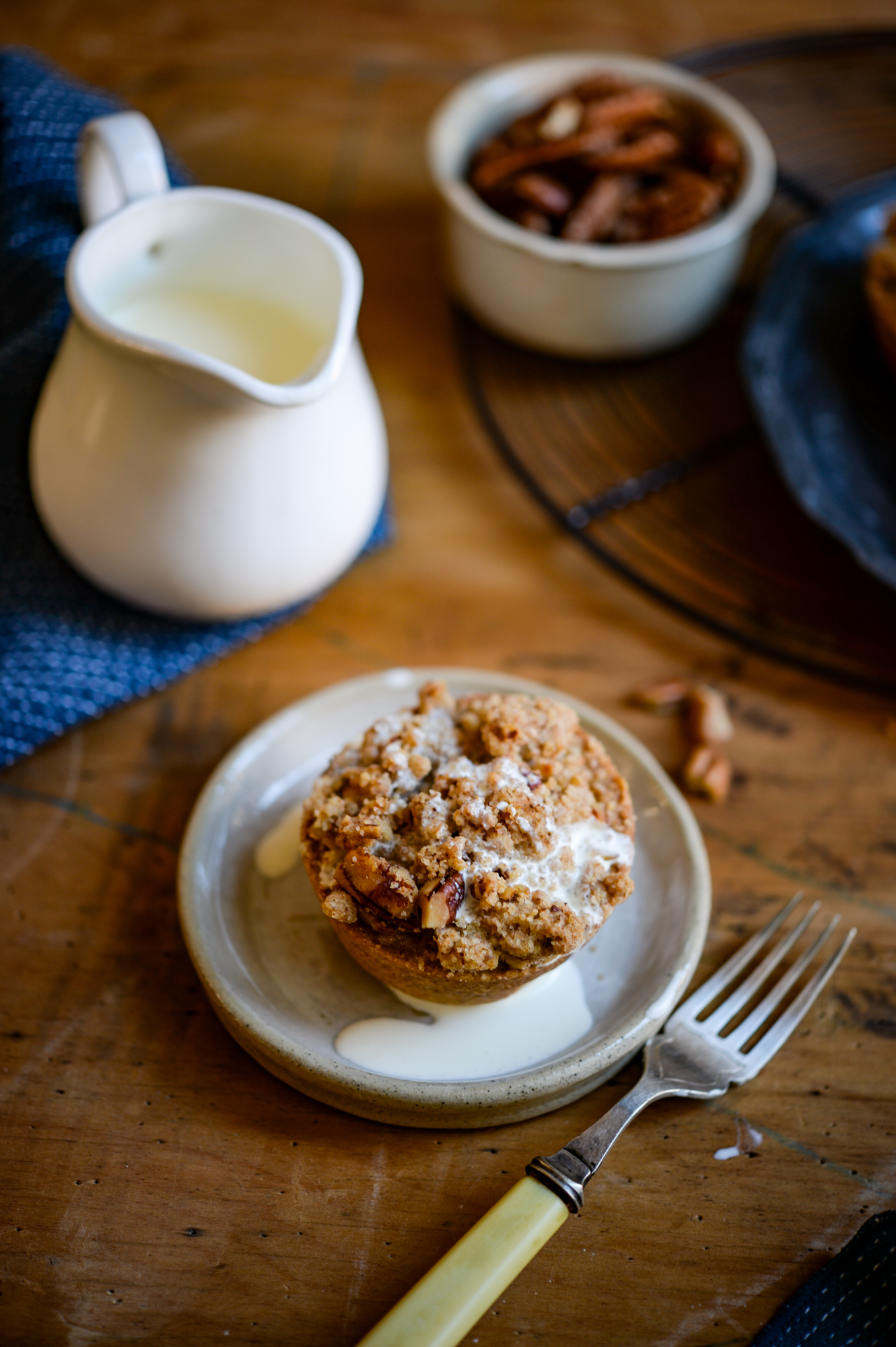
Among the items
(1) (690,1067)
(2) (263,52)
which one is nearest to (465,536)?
(1) (690,1067)

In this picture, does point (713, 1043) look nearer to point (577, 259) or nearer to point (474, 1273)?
point (474, 1273)

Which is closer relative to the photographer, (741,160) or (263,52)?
(741,160)

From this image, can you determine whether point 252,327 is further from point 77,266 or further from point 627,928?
point 627,928

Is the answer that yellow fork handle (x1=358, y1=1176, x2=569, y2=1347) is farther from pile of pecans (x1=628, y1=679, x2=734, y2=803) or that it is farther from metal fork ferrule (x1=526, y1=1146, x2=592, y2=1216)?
pile of pecans (x1=628, y1=679, x2=734, y2=803)

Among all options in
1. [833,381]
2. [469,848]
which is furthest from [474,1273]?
[833,381]

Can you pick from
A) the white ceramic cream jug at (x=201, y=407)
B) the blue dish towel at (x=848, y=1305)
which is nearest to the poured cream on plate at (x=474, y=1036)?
the blue dish towel at (x=848, y=1305)

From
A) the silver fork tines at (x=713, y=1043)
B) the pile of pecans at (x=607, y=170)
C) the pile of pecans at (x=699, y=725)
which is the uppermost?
the pile of pecans at (x=607, y=170)

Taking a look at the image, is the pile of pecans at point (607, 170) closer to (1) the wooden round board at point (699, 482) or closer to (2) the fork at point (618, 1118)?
(1) the wooden round board at point (699, 482)
